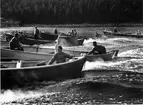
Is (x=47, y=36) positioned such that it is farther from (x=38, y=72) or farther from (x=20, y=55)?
(x=38, y=72)

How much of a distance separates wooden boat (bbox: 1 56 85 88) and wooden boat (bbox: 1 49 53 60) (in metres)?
2.35

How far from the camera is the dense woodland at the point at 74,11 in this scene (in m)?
136

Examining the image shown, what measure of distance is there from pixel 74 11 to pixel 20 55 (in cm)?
12933

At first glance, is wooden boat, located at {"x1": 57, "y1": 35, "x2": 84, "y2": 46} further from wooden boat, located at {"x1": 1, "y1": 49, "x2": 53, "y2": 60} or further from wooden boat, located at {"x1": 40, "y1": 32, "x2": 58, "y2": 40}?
wooden boat, located at {"x1": 1, "y1": 49, "x2": 53, "y2": 60}

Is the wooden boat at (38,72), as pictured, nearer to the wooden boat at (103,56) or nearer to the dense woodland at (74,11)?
the wooden boat at (103,56)

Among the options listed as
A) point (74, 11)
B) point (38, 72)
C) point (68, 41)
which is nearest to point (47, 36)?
point (68, 41)

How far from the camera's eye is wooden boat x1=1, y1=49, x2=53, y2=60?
17.4 m

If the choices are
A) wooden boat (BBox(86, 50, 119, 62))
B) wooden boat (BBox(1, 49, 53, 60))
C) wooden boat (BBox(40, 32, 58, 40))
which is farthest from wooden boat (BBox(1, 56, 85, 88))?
wooden boat (BBox(40, 32, 58, 40))

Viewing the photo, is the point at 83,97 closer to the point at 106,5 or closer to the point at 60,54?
the point at 60,54

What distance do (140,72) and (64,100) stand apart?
6.71 m

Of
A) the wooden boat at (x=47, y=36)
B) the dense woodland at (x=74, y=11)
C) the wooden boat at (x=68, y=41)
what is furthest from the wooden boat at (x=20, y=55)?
the dense woodland at (x=74, y=11)

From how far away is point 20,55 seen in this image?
709 inches

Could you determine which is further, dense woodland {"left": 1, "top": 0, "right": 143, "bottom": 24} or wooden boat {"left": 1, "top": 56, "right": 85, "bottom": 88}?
dense woodland {"left": 1, "top": 0, "right": 143, "bottom": 24}

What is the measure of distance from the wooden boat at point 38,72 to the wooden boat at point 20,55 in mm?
2355
